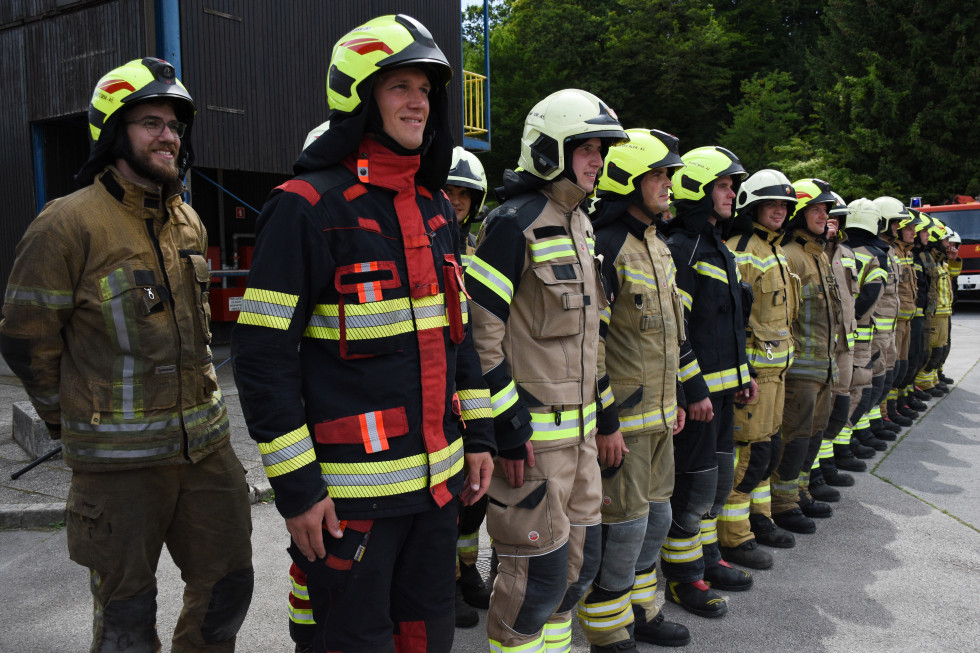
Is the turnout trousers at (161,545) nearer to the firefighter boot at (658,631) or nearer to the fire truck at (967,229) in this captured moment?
the firefighter boot at (658,631)

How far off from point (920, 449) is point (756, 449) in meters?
4.17

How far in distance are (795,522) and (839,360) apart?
1478 millimetres

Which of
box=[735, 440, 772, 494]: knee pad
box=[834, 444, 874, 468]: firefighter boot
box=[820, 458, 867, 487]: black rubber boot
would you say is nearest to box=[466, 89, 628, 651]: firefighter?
box=[735, 440, 772, 494]: knee pad

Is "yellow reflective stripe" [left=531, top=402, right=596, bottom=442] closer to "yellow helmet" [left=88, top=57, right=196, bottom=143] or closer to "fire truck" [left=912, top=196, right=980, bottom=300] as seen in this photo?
"yellow helmet" [left=88, top=57, right=196, bottom=143]

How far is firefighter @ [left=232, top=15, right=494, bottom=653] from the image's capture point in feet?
6.86

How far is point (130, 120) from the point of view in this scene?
2.93 meters

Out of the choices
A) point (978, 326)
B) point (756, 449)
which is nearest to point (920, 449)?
point (756, 449)

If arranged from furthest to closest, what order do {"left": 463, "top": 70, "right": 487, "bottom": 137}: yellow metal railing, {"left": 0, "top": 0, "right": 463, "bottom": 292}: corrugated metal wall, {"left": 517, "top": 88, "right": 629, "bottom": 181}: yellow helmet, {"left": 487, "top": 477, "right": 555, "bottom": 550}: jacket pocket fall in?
{"left": 463, "top": 70, "right": 487, "bottom": 137}: yellow metal railing → {"left": 0, "top": 0, "right": 463, "bottom": 292}: corrugated metal wall → {"left": 517, "top": 88, "right": 629, "bottom": 181}: yellow helmet → {"left": 487, "top": 477, "right": 555, "bottom": 550}: jacket pocket

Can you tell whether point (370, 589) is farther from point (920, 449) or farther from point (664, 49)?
point (664, 49)

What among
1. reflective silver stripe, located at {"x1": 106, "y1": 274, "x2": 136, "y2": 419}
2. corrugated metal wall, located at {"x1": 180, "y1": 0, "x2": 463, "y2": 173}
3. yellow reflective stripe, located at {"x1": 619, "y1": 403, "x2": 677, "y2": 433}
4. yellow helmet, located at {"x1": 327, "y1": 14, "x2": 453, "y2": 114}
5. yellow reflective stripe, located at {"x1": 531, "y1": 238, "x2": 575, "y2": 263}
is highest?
corrugated metal wall, located at {"x1": 180, "y1": 0, "x2": 463, "y2": 173}

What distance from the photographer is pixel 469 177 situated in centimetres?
445

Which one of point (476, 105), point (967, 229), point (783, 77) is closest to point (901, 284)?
point (476, 105)

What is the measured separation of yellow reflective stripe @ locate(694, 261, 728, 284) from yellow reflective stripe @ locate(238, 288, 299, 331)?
9.36ft

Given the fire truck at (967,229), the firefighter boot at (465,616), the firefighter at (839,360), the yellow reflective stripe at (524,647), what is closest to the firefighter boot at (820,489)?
Answer: the firefighter at (839,360)
